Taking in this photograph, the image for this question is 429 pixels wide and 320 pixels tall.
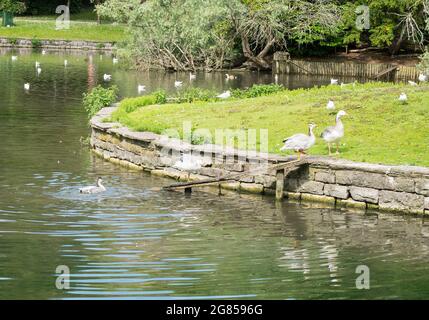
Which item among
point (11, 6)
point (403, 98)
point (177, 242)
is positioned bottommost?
point (177, 242)

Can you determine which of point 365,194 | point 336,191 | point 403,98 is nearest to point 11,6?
point 403,98

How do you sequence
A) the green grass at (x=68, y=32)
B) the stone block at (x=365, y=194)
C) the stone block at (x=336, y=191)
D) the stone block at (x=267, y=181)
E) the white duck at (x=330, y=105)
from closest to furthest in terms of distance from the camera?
1. the stone block at (x=365, y=194)
2. the stone block at (x=336, y=191)
3. the stone block at (x=267, y=181)
4. the white duck at (x=330, y=105)
5. the green grass at (x=68, y=32)

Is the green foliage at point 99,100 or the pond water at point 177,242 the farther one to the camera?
the green foliage at point 99,100

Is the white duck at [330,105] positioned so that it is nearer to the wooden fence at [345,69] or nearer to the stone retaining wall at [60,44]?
the wooden fence at [345,69]

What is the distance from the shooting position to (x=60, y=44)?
7931cm

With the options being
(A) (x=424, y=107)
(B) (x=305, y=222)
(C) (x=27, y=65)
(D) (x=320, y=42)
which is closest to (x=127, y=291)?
(B) (x=305, y=222)

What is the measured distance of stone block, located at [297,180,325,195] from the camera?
22.3 metres

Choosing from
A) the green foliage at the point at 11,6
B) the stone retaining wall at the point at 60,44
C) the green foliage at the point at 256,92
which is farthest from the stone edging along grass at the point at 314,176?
the green foliage at the point at 11,6

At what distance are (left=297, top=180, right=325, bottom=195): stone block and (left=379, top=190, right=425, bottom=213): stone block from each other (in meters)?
1.49

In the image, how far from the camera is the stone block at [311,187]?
22.3 m

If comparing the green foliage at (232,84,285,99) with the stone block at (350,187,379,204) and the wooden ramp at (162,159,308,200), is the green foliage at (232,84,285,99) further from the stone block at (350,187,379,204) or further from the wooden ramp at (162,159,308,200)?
the stone block at (350,187,379,204)

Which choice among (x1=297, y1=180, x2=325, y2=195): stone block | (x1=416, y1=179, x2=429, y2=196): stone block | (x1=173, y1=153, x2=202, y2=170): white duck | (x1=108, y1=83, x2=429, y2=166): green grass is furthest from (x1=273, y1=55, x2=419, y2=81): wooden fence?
(x1=416, y1=179, x2=429, y2=196): stone block

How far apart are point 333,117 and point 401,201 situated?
631cm

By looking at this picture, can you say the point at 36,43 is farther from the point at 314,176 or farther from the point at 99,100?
the point at 314,176
